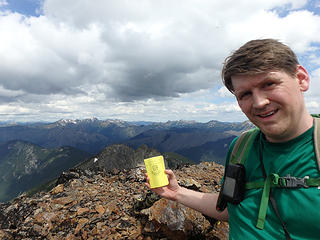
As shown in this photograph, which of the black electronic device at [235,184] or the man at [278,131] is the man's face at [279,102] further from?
the black electronic device at [235,184]

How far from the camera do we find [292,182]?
2312 mm

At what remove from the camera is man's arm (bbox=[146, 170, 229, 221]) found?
3.64 m

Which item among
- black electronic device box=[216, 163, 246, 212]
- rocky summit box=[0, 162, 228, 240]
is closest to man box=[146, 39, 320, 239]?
black electronic device box=[216, 163, 246, 212]

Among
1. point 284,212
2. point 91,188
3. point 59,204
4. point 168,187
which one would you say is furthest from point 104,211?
point 284,212

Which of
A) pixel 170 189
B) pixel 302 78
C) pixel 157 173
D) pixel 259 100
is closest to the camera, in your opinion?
pixel 259 100

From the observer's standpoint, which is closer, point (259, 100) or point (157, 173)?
point (259, 100)

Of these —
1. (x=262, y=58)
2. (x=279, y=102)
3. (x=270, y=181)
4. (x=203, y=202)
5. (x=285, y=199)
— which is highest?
(x=262, y=58)

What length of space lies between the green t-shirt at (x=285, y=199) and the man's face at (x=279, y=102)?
0.19 m

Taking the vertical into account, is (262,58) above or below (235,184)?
above

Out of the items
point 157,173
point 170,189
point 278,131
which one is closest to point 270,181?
point 278,131

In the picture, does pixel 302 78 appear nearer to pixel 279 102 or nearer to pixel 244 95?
pixel 279 102

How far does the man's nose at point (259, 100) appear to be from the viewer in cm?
242

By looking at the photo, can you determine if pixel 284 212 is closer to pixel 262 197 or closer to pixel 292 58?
pixel 262 197

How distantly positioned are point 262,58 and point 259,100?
1.86 ft
